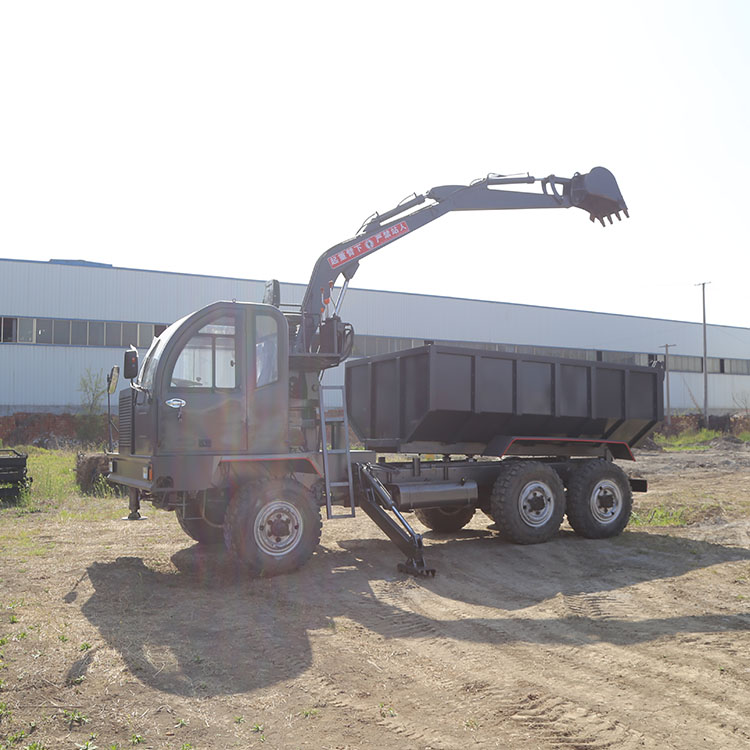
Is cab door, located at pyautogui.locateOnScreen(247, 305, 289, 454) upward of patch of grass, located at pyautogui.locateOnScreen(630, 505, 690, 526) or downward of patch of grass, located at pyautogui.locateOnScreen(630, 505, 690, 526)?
upward

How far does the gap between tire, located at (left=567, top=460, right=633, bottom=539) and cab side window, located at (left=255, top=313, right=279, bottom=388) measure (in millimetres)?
5228

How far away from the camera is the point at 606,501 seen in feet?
37.6

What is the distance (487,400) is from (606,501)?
269 centimetres

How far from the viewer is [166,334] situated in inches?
346

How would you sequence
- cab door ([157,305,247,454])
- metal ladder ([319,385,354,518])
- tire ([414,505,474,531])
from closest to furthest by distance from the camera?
cab door ([157,305,247,454])
metal ladder ([319,385,354,518])
tire ([414,505,474,531])

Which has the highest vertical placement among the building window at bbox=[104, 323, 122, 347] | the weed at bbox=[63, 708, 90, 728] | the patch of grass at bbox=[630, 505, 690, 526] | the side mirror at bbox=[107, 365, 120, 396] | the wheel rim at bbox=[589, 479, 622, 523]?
the building window at bbox=[104, 323, 122, 347]

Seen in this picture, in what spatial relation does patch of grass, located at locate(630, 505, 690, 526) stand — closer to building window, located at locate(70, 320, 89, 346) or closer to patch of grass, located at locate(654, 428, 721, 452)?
patch of grass, located at locate(654, 428, 721, 452)

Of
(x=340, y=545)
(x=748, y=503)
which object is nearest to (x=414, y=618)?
(x=340, y=545)

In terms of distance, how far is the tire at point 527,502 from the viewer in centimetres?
1042

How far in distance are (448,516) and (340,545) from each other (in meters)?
2.12

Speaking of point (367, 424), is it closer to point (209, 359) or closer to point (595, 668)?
point (209, 359)

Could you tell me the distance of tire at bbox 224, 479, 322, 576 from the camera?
8.08 m

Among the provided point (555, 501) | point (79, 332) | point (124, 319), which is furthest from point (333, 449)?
point (79, 332)

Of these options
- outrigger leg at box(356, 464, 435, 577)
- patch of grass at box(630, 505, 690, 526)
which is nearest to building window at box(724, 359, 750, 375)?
patch of grass at box(630, 505, 690, 526)
